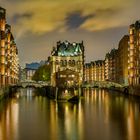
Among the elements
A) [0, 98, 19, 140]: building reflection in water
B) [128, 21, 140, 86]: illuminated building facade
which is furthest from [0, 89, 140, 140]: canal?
[128, 21, 140, 86]: illuminated building facade

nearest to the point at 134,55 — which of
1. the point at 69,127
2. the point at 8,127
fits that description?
the point at 69,127

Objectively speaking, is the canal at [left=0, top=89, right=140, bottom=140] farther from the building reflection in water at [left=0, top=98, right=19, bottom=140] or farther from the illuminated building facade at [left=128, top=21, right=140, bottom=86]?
the illuminated building facade at [left=128, top=21, right=140, bottom=86]

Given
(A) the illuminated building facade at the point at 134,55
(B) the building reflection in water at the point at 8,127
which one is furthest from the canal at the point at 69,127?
(A) the illuminated building facade at the point at 134,55

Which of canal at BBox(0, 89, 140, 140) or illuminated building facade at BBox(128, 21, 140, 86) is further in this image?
illuminated building facade at BBox(128, 21, 140, 86)

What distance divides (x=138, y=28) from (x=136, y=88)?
61.4ft

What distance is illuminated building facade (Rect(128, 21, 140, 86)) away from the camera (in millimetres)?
110438

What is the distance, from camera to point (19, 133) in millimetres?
41844

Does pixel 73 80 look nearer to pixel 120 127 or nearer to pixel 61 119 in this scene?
pixel 61 119

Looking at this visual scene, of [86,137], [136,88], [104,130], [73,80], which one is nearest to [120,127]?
[104,130]

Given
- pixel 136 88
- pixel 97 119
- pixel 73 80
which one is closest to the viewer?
pixel 97 119

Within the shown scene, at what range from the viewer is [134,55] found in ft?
384

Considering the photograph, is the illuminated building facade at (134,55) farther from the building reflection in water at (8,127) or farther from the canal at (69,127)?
the building reflection in water at (8,127)

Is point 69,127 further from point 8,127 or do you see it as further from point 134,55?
point 134,55

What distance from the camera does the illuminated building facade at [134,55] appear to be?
4348 inches
